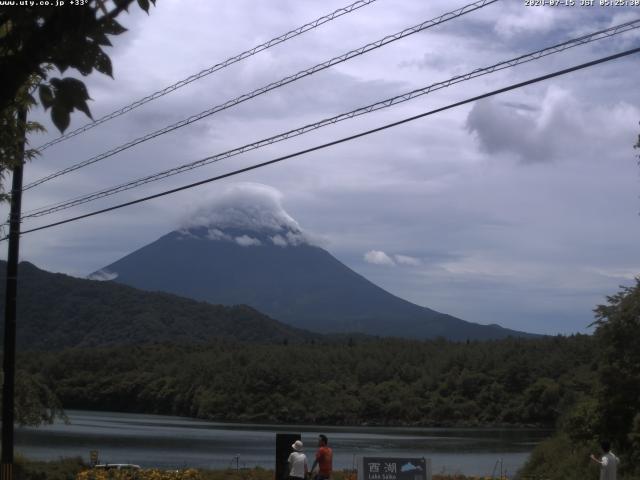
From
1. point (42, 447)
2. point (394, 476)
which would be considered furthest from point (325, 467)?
point (42, 447)

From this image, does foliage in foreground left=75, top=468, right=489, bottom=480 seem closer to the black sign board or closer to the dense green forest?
the black sign board

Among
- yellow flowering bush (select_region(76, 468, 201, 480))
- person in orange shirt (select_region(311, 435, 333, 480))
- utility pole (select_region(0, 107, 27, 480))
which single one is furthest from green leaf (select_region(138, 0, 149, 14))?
yellow flowering bush (select_region(76, 468, 201, 480))

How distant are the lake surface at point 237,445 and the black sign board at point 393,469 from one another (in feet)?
67.7

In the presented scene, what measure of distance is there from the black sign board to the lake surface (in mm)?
20627

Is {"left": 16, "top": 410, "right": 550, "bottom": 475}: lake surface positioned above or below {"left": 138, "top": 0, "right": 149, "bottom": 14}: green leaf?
below

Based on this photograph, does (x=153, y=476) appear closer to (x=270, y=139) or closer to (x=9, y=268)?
(x=9, y=268)

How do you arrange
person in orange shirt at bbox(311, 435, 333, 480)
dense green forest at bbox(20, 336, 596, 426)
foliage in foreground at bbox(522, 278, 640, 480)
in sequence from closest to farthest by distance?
person in orange shirt at bbox(311, 435, 333, 480), foliage in foreground at bbox(522, 278, 640, 480), dense green forest at bbox(20, 336, 596, 426)

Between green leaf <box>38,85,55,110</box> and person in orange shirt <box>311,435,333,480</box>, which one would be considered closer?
green leaf <box>38,85,55,110</box>

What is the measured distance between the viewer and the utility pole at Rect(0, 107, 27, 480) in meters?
19.1

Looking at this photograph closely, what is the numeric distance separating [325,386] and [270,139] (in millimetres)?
88523

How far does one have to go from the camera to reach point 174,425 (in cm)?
8731

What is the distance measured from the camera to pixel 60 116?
4379mm

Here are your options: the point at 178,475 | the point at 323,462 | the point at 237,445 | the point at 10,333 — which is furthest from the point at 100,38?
the point at 237,445

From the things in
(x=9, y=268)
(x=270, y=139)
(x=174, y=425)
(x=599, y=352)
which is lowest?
(x=174, y=425)
